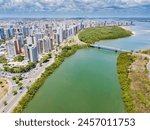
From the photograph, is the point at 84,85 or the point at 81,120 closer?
the point at 81,120

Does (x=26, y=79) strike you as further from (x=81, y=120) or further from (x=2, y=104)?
(x=81, y=120)

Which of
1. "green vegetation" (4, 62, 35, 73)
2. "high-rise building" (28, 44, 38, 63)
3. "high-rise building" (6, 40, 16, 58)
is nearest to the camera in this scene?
"green vegetation" (4, 62, 35, 73)

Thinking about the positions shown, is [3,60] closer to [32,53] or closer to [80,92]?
[32,53]

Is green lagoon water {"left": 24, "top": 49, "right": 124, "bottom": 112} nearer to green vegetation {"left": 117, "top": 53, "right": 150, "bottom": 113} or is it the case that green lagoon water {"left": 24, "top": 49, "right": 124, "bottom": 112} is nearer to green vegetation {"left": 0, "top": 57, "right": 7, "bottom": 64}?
green vegetation {"left": 117, "top": 53, "right": 150, "bottom": 113}

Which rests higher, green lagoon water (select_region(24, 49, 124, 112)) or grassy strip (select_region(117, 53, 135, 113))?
grassy strip (select_region(117, 53, 135, 113))

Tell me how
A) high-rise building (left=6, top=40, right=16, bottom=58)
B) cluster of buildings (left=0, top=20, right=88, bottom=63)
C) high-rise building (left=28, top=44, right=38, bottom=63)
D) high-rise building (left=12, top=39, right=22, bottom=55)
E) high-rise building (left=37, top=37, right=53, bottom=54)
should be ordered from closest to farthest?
high-rise building (left=28, top=44, right=38, bottom=63), cluster of buildings (left=0, top=20, right=88, bottom=63), high-rise building (left=6, top=40, right=16, bottom=58), high-rise building (left=12, top=39, right=22, bottom=55), high-rise building (left=37, top=37, right=53, bottom=54)

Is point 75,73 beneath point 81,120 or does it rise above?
beneath

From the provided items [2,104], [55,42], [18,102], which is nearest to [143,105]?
[18,102]

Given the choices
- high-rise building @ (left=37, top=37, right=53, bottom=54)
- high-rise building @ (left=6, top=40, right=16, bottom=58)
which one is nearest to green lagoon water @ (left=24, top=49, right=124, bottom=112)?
high-rise building @ (left=37, top=37, right=53, bottom=54)
